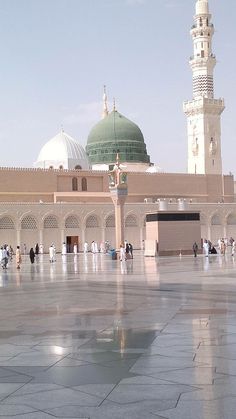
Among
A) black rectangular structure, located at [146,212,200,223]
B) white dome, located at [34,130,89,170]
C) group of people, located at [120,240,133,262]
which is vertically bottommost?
group of people, located at [120,240,133,262]

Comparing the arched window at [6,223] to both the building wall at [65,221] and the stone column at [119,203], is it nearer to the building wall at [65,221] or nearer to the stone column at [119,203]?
the building wall at [65,221]

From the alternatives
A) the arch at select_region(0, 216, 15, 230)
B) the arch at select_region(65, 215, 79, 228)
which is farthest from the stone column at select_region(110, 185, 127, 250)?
the arch at select_region(65, 215, 79, 228)

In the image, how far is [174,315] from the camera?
7.61 meters

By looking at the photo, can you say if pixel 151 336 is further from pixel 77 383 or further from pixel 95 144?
pixel 95 144

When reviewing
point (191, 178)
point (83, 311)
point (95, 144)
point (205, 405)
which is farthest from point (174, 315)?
point (95, 144)

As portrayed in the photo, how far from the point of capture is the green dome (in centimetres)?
5131

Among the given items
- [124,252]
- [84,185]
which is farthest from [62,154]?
[124,252]

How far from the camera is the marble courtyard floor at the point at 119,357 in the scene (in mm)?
3680

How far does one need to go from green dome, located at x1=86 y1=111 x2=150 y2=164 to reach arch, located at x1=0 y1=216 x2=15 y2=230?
585 inches

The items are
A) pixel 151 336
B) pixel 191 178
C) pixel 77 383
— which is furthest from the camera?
pixel 191 178

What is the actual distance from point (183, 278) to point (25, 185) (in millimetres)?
28551

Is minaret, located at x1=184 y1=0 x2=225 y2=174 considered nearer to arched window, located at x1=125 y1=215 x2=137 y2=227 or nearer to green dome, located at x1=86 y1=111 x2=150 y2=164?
green dome, located at x1=86 y1=111 x2=150 y2=164

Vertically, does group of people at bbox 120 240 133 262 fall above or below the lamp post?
below

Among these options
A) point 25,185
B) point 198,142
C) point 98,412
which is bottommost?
point 98,412
